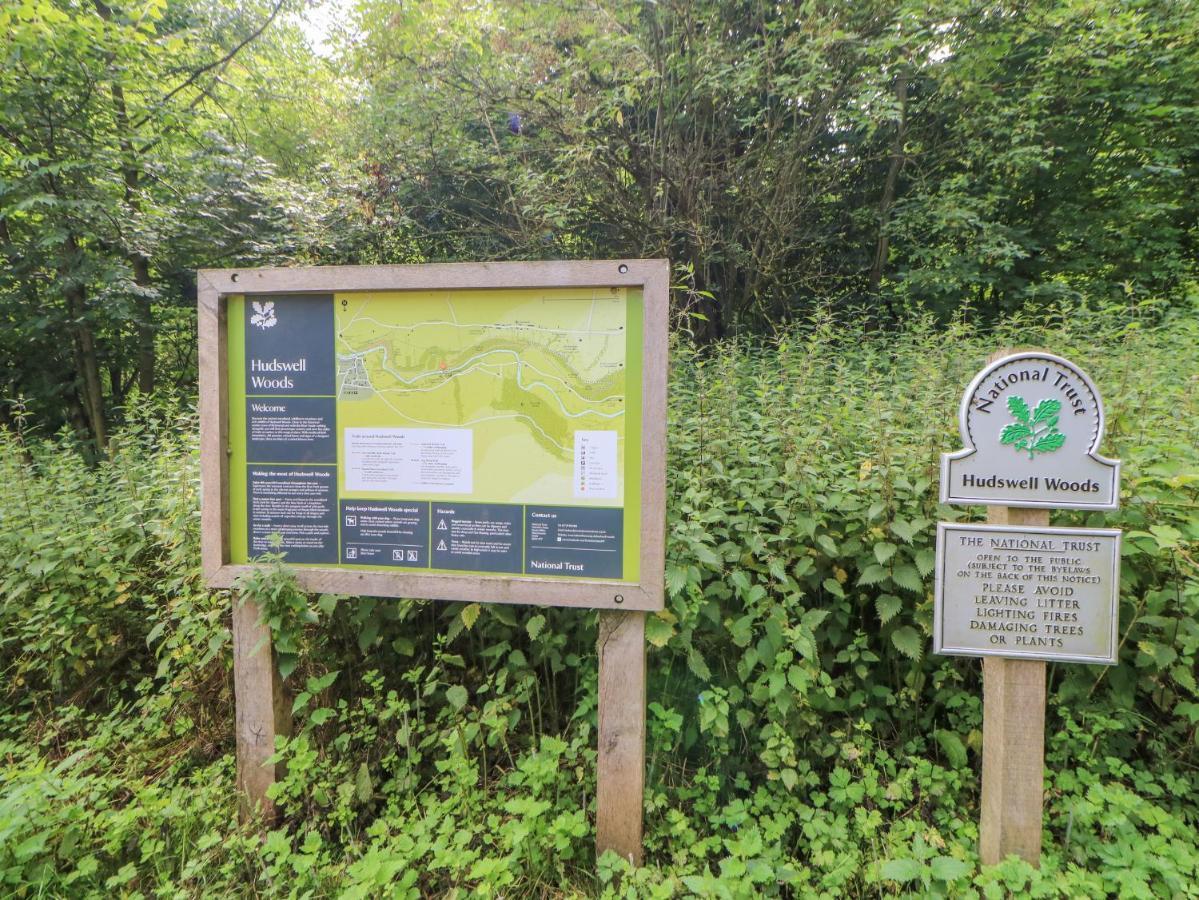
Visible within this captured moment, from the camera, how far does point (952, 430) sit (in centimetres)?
277

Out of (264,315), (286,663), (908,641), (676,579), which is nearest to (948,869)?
(908,641)

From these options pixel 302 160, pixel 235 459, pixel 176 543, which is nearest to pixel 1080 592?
pixel 235 459

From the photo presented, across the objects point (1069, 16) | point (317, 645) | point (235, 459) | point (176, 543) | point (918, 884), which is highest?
point (1069, 16)

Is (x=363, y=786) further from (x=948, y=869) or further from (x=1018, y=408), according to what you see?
(x=1018, y=408)

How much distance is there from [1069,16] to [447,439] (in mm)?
9656

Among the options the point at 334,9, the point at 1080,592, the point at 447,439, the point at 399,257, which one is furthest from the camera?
the point at 334,9

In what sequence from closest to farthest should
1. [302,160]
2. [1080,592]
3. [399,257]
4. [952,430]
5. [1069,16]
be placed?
[1080,592] < [952,430] < [1069,16] < [399,257] < [302,160]

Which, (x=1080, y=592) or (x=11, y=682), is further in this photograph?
(x=11, y=682)

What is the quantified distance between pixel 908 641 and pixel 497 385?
203cm

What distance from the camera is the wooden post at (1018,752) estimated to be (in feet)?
6.63

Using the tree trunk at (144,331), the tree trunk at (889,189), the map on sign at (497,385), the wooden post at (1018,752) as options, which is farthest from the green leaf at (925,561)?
the tree trunk at (144,331)

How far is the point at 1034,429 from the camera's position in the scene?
1975 millimetres

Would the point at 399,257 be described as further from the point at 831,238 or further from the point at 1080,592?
the point at 1080,592

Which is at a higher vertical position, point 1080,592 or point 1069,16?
point 1069,16
